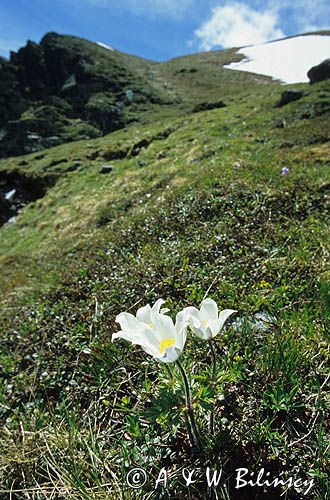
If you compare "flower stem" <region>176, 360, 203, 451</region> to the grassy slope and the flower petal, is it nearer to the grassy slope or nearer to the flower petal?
the grassy slope

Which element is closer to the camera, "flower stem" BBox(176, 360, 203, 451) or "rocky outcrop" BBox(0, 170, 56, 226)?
"flower stem" BBox(176, 360, 203, 451)

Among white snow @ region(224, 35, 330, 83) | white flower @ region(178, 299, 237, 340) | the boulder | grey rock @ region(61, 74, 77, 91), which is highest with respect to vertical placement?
grey rock @ region(61, 74, 77, 91)

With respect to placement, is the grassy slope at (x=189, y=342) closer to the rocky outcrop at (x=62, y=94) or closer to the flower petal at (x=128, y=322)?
the flower petal at (x=128, y=322)

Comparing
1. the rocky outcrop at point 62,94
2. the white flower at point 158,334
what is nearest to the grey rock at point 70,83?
the rocky outcrop at point 62,94

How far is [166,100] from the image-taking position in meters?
54.4

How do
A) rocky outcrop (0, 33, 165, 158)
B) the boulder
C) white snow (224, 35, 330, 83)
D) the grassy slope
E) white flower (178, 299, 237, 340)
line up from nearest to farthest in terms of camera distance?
white flower (178, 299, 237, 340) < the grassy slope < the boulder < rocky outcrop (0, 33, 165, 158) < white snow (224, 35, 330, 83)

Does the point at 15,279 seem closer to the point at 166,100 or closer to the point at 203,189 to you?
the point at 203,189

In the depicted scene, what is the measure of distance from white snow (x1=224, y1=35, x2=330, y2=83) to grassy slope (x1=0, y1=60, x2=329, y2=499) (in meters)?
48.8

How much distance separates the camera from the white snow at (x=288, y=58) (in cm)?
5411

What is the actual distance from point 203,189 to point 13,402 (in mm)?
5409

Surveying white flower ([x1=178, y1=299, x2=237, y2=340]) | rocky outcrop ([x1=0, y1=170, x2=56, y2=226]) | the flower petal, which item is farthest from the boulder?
the flower petal

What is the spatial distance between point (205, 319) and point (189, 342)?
130cm

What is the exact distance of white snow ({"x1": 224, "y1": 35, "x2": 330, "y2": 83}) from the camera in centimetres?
5411

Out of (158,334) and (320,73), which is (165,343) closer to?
(158,334)
